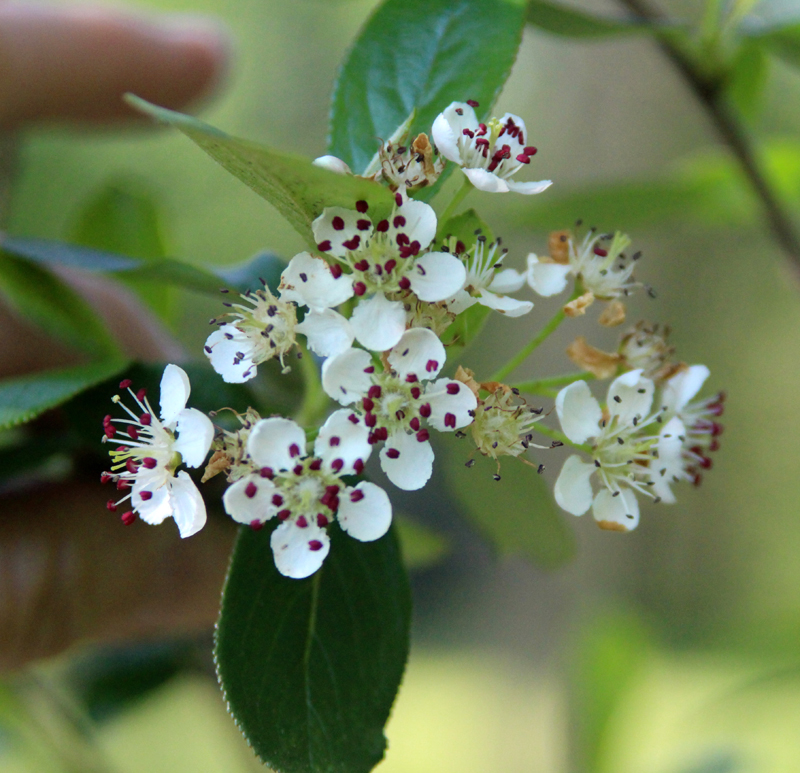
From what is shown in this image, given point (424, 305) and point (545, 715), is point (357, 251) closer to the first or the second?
point (424, 305)

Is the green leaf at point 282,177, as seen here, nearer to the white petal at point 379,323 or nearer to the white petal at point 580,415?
the white petal at point 379,323

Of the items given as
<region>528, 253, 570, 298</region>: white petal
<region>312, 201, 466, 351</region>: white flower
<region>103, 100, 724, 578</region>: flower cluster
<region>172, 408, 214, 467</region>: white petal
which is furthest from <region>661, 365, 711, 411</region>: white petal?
<region>172, 408, 214, 467</region>: white petal

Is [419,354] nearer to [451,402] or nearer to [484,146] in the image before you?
[451,402]

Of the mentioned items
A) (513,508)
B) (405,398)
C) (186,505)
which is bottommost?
(513,508)

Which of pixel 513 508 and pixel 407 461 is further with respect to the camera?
pixel 513 508

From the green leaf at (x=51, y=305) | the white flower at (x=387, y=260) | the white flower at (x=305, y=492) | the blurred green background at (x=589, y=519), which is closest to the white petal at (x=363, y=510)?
the white flower at (x=305, y=492)

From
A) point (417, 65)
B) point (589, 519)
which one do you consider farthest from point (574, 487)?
point (589, 519)
